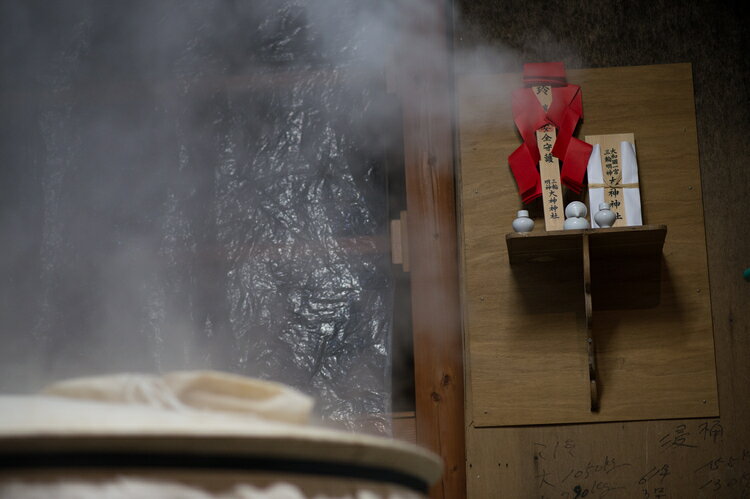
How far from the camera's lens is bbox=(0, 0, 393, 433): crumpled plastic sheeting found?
2453 millimetres

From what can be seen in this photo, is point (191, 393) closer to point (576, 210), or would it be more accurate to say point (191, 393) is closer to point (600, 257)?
point (576, 210)

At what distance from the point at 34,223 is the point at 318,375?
106 centimetres

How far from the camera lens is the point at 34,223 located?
257cm

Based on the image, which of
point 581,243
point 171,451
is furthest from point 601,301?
point 171,451

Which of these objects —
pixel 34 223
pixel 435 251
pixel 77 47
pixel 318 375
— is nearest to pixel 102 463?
pixel 318 375

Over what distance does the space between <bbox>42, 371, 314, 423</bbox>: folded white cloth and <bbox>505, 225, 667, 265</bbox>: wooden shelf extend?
1565mm

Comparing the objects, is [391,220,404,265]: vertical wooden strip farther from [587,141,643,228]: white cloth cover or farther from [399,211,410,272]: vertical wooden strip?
[587,141,643,228]: white cloth cover

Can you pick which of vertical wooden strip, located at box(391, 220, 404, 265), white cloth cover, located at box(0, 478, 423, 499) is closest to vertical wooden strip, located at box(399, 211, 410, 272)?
vertical wooden strip, located at box(391, 220, 404, 265)

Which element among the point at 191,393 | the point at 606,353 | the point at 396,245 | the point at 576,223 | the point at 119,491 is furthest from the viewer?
the point at 396,245

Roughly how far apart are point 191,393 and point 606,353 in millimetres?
1908

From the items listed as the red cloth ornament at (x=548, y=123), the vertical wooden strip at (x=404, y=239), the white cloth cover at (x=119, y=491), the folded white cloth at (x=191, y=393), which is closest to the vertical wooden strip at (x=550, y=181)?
the red cloth ornament at (x=548, y=123)

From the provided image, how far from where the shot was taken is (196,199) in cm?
259

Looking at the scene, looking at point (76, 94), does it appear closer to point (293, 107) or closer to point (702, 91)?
point (293, 107)

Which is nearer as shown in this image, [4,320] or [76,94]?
[4,320]
